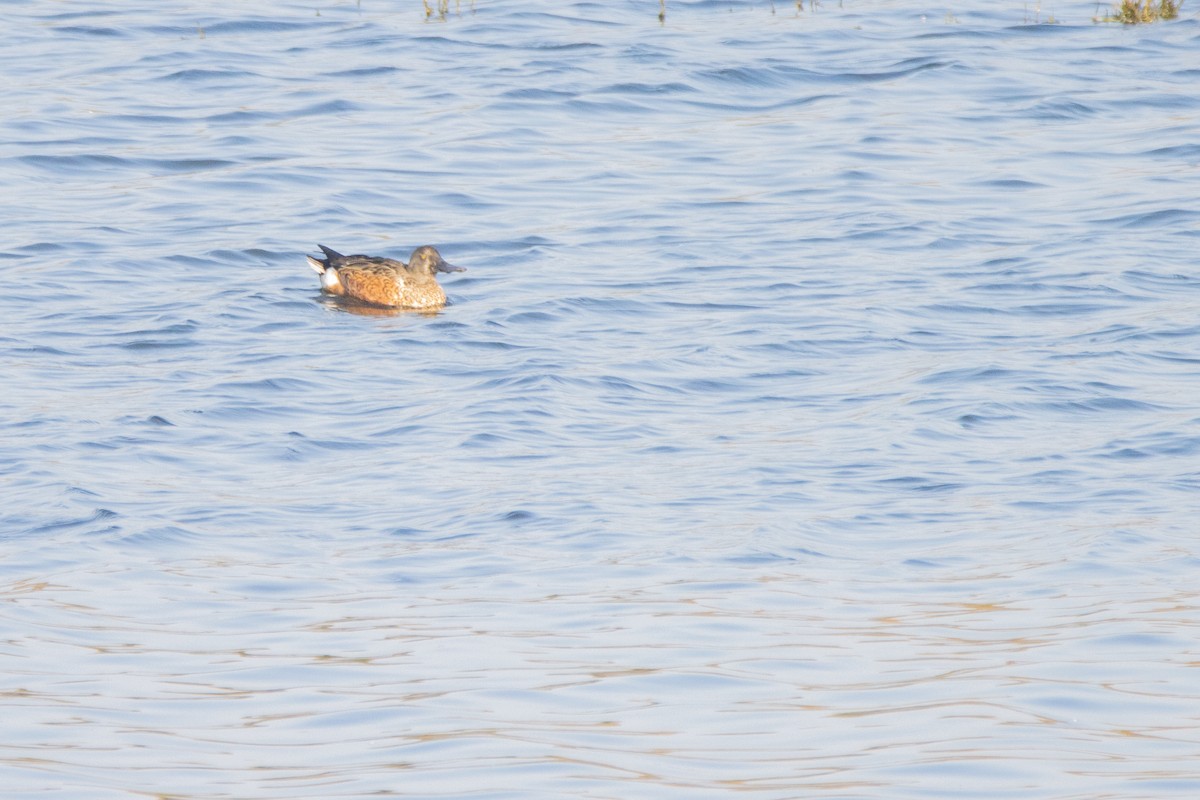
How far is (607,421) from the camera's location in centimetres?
934

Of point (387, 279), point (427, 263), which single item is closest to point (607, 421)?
point (427, 263)

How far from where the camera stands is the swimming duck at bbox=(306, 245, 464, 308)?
40.9ft

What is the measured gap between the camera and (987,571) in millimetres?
6758

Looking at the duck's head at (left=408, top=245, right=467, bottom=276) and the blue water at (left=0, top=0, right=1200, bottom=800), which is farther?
the duck's head at (left=408, top=245, right=467, bottom=276)

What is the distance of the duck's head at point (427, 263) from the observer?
489 inches

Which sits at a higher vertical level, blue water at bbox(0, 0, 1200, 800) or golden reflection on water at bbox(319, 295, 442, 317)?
blue water at bbox(0, 0, 1200, 800)

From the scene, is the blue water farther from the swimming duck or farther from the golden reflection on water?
the swimming duck

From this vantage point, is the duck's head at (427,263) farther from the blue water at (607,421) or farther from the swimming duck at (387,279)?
the blue water at (607,421)

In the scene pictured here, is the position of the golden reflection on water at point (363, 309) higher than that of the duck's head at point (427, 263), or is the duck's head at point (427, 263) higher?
the duck's head at point (427, 263)

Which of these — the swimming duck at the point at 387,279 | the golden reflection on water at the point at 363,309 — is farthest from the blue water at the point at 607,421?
the swimming duck at the point at 387,279

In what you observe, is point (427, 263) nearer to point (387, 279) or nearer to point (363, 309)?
point (387, 279)

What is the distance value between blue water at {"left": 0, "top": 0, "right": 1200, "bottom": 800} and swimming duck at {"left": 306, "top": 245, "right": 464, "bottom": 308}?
0.26 m

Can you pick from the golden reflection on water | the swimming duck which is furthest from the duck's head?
the golden reflection on water

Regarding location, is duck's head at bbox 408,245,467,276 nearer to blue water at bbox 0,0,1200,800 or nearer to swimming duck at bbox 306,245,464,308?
swimming duck at bbox 306,245,464,308
